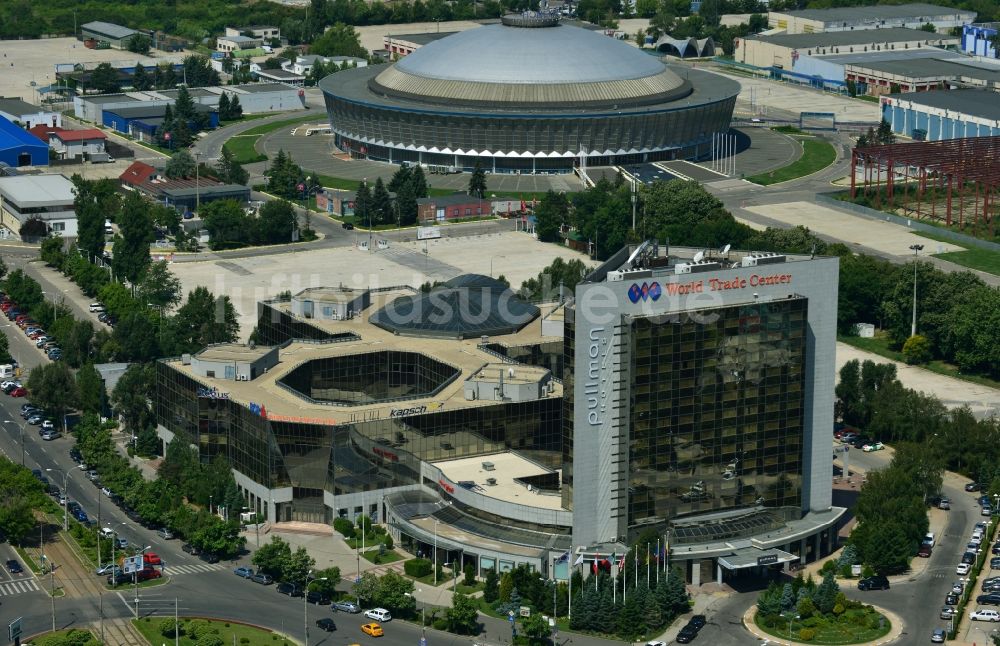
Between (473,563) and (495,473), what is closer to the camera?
(473,563)

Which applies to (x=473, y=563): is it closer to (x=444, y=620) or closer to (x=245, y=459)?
(x=444, y=620)

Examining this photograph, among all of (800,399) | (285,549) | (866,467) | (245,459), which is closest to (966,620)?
(800,399)

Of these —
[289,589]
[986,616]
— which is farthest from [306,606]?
[986,616]

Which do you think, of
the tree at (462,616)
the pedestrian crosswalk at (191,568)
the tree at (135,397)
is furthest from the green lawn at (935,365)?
the pedestrian crosswalk at (191,568)

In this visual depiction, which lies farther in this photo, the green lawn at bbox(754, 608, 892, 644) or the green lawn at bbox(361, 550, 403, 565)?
the green lawn at bbox(361, 550, 403, 565)

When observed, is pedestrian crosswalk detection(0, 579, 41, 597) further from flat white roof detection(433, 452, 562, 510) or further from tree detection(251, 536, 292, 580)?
flat white roof detection(433, 452, 562, 510)

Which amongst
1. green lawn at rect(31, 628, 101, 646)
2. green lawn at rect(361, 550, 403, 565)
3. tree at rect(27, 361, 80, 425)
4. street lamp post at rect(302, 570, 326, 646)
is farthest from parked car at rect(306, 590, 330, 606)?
tree at rect(27, 361, 80, 425)

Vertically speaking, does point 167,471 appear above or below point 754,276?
below
